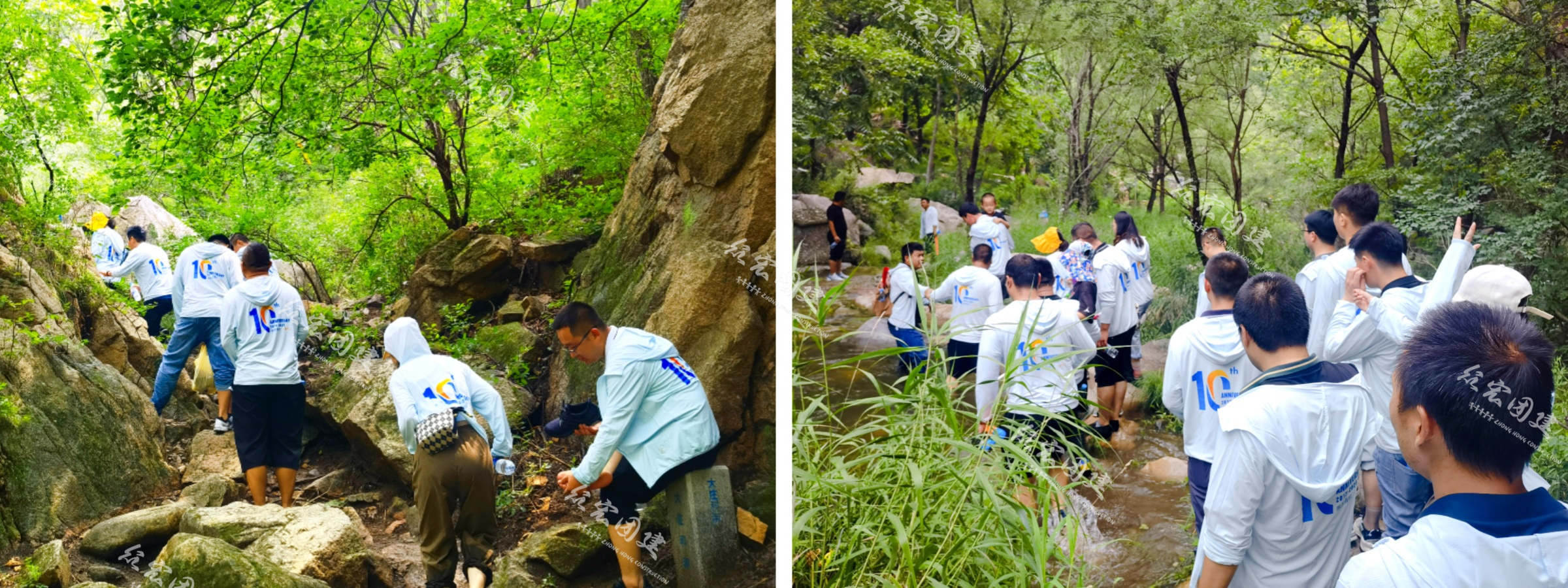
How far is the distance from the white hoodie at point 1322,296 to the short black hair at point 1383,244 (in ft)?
0.90

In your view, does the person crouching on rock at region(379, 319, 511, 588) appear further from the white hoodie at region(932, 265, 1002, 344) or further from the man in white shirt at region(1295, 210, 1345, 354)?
the man in white shirt at region(1295, 210, 1345, 354)

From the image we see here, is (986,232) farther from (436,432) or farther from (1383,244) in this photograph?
(436,432)

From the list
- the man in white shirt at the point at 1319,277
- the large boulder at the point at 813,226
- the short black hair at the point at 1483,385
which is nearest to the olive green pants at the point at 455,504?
the large boulder at the point at 813,226

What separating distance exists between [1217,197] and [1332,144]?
480 millimetres

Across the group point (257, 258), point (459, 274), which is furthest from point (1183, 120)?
point (257, 258)

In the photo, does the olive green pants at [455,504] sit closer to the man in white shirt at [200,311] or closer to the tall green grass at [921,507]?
the man in white shirt at [200,311]

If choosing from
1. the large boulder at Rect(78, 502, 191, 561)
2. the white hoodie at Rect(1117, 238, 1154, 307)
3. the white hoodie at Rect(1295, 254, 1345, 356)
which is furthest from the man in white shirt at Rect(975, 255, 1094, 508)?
the large boulder at Rect(78, 502, 191, 561)

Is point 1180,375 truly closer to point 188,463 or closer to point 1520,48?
point 1520,48

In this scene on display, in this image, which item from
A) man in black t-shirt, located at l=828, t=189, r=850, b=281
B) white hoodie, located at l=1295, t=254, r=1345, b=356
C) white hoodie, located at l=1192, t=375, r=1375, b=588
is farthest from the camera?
man in black t-shirt, located at l=828, t=189, r=850, b=281

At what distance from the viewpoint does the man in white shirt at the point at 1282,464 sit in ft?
5.94

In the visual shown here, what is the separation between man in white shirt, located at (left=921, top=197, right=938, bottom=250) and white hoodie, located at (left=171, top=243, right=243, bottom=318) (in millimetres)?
2528

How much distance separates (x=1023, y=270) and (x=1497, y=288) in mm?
1398

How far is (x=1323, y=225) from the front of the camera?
2877 millimetres

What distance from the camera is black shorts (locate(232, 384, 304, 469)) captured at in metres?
2.65
